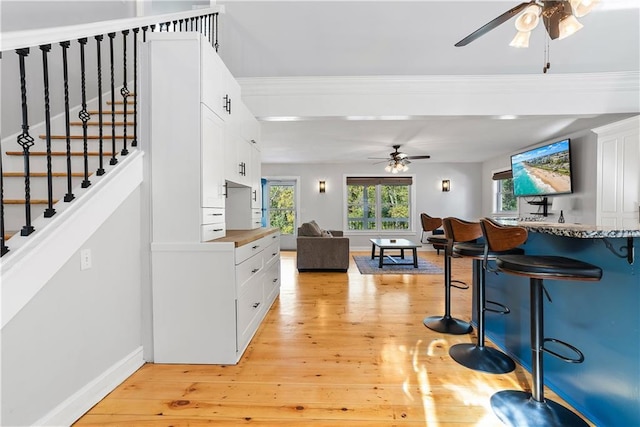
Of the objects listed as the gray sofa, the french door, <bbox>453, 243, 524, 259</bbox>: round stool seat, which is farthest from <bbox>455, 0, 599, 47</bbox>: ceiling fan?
the french door

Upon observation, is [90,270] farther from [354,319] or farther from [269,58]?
[269,58]

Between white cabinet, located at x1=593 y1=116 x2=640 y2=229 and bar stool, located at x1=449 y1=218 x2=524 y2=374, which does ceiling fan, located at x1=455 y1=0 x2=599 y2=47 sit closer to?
bar stool, located at x1=449 y1=218 x2=524 y2=374

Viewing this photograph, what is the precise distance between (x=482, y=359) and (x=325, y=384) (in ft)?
3.93

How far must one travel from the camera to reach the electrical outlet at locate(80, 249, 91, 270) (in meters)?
1.67

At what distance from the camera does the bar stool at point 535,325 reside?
144 cm

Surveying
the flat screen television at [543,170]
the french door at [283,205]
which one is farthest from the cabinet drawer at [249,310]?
the french door at [283,205]

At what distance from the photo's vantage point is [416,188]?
336 inches

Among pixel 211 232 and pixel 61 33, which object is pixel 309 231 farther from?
pixel 61 33

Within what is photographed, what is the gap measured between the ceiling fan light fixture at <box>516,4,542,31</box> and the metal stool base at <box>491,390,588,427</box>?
2273 millimetres

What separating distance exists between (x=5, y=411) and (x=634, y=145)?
6244 mm

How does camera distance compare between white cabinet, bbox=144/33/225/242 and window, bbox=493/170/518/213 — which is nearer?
white cabinet, bbox=144/33/225/242

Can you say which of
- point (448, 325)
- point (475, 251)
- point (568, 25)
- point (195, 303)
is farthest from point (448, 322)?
point (568, 25)

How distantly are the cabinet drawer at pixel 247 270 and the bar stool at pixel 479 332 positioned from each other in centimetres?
172

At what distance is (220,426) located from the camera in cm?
158
